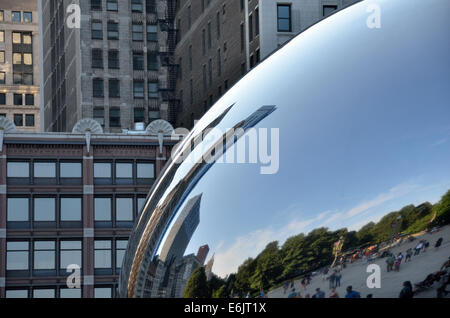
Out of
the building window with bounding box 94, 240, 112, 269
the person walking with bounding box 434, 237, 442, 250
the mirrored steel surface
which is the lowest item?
the building window with bounding box 94, 240, 112, 269

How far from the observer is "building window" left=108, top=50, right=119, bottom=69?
8656 centimetres

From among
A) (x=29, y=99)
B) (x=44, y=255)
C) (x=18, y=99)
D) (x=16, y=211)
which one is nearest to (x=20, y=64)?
(x=18, y=99)

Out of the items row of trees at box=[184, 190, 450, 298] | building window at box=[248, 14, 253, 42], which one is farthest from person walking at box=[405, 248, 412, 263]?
building window at box=[248, 14, 253, 42]

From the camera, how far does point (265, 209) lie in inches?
311

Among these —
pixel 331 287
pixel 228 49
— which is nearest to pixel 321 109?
pixel 331 287

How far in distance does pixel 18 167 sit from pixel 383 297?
59082 millimetres

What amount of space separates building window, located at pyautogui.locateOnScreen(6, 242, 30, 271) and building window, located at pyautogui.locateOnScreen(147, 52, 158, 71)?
29289mm

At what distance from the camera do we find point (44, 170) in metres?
64.4

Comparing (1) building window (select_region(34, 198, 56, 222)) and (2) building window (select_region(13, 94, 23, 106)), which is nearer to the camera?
(1) building window (select_region(34, 198, 56, 222))

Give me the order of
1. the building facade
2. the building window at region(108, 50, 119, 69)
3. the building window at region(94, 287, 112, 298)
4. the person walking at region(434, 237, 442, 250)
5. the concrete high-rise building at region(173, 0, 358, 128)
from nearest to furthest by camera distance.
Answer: the person walking at region(434, 237, 442, 250) < the concrete high-rise building at region(173, 0, 358, 128) < the building window at region(94, 287, 112, 298) < the building facade < the building window at region(108, 50, 119, 69)

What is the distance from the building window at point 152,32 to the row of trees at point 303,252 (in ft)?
267

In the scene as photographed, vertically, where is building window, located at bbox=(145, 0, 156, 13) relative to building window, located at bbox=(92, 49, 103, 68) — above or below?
above

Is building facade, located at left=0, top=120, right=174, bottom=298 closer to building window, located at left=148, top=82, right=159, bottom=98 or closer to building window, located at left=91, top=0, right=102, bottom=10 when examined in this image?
building window, located at left=148, top=82, right=159, bottom=98

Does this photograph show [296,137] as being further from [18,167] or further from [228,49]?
[18,167]
